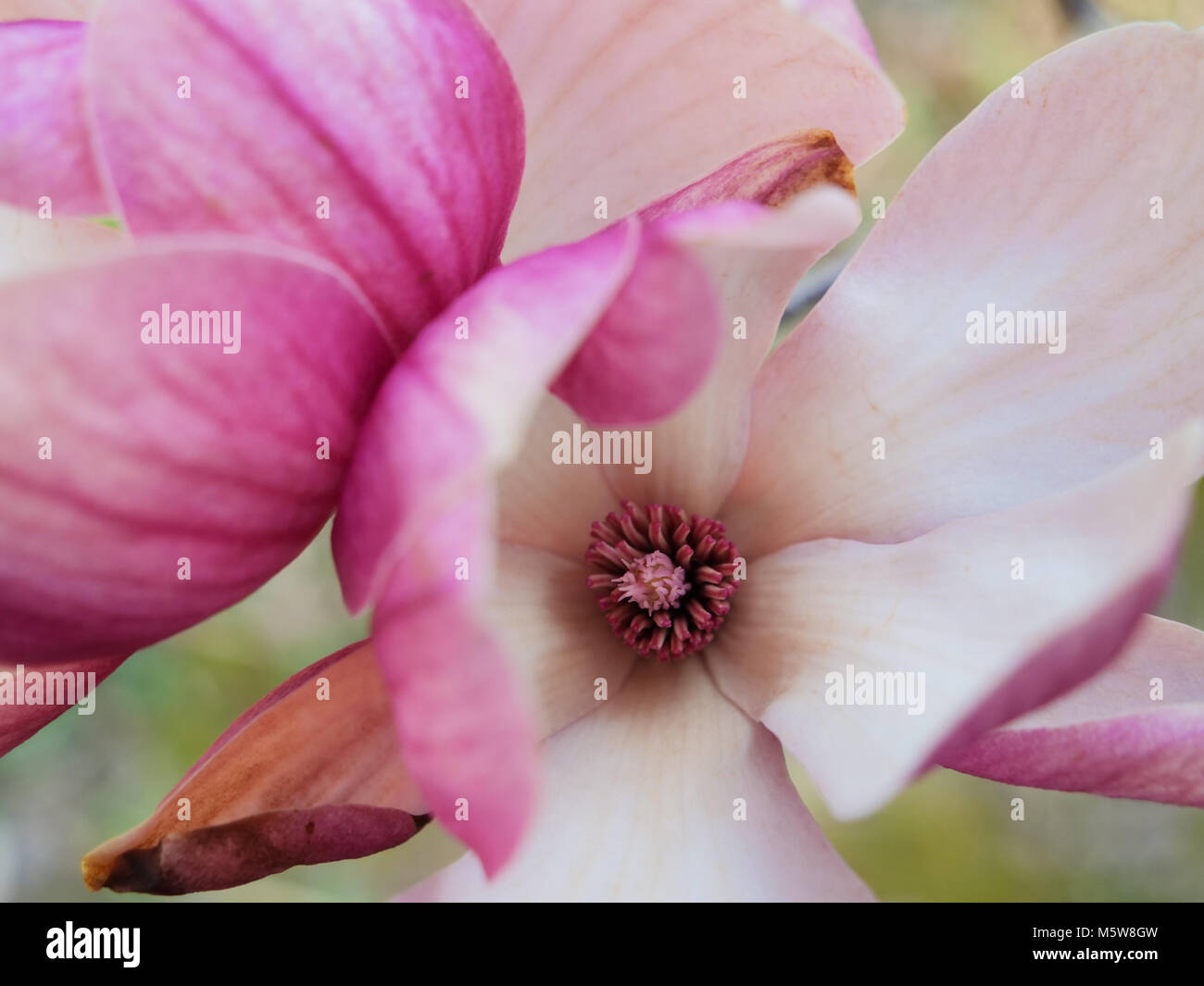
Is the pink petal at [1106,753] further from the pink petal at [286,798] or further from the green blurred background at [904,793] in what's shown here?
the green blurred background at [904,793]

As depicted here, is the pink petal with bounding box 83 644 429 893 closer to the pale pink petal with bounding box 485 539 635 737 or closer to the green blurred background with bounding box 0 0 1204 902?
the pale pink petal with bounding box 485 539 635 737

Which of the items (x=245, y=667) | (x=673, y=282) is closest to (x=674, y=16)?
(x=673, y=282)

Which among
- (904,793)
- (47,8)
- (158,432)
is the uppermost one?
(47,8)

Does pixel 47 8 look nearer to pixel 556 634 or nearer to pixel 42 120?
pixel 42 120

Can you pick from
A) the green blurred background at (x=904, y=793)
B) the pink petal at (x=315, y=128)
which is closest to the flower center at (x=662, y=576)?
the pink petal at (x=315, y=128)

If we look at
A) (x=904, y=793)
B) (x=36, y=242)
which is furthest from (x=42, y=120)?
(x=904, y=793)

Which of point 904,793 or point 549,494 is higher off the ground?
point 549,494
